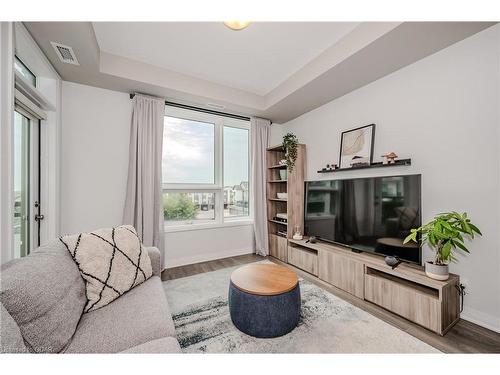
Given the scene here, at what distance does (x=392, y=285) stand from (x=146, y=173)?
9.93ft

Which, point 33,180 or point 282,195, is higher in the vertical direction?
point 33,180

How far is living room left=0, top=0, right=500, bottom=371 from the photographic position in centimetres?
129

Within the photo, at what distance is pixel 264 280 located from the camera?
181 centimetres

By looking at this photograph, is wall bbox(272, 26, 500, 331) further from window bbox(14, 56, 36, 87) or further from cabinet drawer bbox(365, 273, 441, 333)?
window bbox(14, 56, 36, 87)

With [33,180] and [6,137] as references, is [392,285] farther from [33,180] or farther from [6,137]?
[33,180]

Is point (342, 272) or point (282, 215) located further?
point (282, 215)

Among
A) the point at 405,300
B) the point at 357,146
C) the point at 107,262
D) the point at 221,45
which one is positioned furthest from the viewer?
the point at 357,146

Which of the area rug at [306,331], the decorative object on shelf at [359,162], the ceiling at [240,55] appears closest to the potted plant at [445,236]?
the area rug at [306,331]

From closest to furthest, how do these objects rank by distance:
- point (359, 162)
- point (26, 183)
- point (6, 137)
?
point (6, 137) → point (26, 183) → point (359, 162)

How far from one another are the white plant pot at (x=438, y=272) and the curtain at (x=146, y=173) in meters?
2.95

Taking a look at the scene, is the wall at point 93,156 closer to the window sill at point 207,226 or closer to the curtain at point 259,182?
Answer: the window sill at point 207,226

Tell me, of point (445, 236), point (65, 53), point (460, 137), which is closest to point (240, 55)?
point (65, 53)
